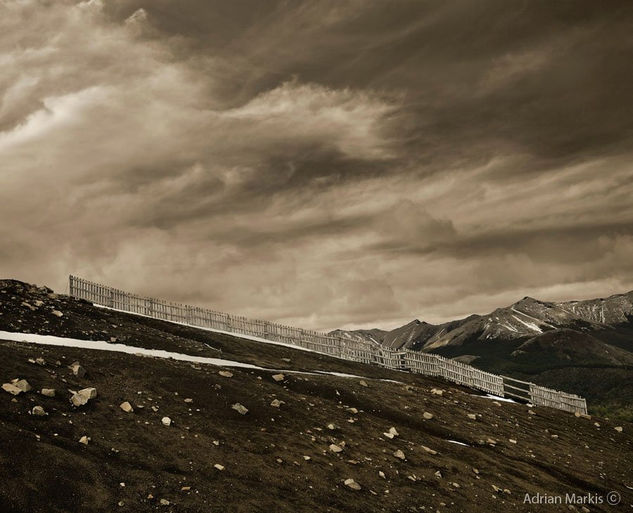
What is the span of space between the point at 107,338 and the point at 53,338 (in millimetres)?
2538

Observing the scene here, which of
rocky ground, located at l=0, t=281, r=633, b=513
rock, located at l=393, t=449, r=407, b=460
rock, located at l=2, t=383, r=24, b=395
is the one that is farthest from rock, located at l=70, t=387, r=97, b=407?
rock, located at l=393, t=449, r=407, b=460

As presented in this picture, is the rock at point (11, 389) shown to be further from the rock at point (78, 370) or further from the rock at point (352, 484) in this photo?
the rock at point (352, 484)

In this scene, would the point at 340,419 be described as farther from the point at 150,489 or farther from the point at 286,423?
the point at 150,489

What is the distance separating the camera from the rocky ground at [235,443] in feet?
35.0

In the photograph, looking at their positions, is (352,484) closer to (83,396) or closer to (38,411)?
(83,396)

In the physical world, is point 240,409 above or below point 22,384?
below

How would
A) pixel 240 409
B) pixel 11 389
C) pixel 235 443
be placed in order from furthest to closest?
pixel 240 409, pixel 235 443, pixel 11 389

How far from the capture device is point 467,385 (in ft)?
136

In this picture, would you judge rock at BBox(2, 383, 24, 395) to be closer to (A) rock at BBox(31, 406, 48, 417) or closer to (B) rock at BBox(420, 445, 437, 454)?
(A) rock at BBox(31, 406, 48, 417)

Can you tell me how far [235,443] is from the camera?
13.6 meters

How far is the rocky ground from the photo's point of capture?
1067cm

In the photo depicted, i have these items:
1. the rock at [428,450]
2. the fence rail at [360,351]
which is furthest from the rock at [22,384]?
the fence rail at [360,351]

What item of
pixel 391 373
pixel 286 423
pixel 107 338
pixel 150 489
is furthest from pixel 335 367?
pixel 150 489

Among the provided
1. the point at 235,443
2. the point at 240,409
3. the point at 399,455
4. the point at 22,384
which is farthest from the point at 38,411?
the point at 399,455
